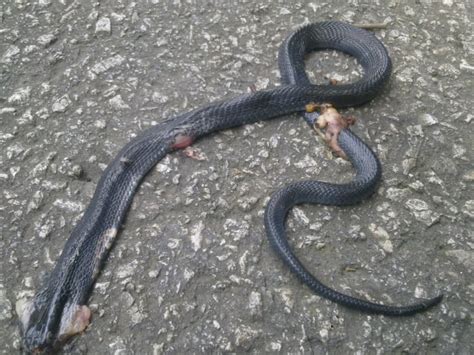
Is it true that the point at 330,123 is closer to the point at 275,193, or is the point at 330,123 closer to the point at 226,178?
the point at 275,193

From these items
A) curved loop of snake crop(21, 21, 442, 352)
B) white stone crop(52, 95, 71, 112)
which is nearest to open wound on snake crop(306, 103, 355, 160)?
curved loop of snake crop(21, 21, 442, 352)

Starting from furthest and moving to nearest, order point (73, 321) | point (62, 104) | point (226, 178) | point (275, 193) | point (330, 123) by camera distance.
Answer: point (62, 104)
point (330, 123)
point (226, 178)
point (275, 193)
point (73, 321)

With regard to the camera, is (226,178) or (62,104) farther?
(62,104)

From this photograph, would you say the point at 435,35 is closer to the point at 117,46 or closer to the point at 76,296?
the point at 117,46

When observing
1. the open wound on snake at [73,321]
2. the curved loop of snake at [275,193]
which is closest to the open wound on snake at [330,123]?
the curved loop of snake at [275,193]

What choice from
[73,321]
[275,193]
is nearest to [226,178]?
[275,193]

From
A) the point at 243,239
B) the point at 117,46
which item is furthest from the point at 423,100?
the point at 117,46
